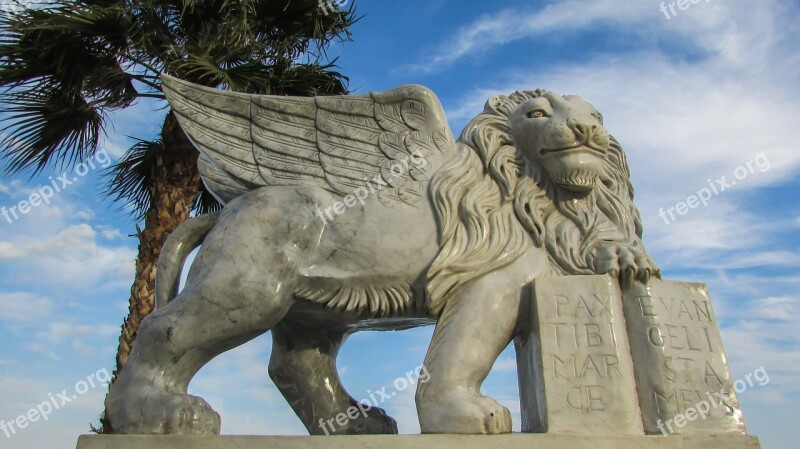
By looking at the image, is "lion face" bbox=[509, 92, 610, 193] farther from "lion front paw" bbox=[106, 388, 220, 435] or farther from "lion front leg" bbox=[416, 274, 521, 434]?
"lion front paw" bbox=[106, 388, 220, 435]

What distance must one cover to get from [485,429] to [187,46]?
5.29 metres

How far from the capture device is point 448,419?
101 inches

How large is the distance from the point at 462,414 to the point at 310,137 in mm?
1592

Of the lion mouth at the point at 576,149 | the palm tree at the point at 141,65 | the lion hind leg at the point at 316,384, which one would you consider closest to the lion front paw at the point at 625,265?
the lion mouth at the point at 576,149

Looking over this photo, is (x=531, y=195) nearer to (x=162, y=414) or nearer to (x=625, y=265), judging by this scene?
(x=625, y=265)

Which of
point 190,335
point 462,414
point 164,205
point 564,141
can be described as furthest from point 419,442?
point 164,205

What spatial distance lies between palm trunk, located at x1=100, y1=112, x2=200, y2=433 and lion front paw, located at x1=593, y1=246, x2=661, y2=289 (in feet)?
14.7

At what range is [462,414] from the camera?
8.33 ft

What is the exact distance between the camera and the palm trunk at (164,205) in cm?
615

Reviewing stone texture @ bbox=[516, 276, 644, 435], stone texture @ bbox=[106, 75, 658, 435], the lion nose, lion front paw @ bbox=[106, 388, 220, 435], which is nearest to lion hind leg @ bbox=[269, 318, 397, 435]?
stone texture @ bbox=[106, 75, 658, 435]

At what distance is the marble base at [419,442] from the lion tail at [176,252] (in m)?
0.82

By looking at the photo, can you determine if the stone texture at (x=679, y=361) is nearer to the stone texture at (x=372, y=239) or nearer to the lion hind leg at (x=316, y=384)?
the stone texture at (x=372, y=239)

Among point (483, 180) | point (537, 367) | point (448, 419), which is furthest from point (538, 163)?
point (448, 419)

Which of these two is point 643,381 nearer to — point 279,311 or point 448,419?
point 448,419
